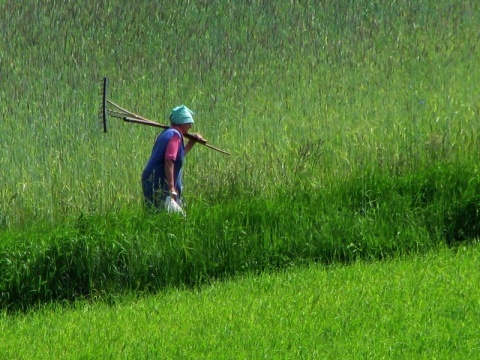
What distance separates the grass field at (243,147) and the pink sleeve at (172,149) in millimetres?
456

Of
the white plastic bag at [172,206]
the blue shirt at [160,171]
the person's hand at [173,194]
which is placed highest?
the blue shirt at [160,171]

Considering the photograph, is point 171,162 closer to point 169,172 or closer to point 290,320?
point 169,172

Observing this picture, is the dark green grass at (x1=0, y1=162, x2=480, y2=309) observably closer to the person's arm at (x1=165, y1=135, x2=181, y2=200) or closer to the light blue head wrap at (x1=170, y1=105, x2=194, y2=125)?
the person's arm at (x1=165, y1=135, x2=181, y2=200)

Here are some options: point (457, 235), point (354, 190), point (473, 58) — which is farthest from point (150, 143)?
point (473, 58)

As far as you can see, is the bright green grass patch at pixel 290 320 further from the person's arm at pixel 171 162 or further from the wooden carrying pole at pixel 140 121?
the wooden carrying pole at pixel 140 121

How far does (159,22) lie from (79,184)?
5.04 metres

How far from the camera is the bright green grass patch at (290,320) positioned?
6438 mm

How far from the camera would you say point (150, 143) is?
10.8 m

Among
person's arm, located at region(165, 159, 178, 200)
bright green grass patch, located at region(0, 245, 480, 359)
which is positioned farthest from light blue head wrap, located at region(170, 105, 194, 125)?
bright green grass patch, located at region(0, 245, 480, 359)

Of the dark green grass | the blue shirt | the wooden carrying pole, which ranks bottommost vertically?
the dark green grass

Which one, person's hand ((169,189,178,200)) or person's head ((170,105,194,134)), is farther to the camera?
person's head ((170,105,194,134))

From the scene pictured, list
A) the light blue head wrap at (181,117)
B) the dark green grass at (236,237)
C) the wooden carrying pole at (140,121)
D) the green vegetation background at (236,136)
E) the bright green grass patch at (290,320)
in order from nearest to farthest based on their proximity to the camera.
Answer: the bright green grass patch at (290,320)
the dark green grass at (236,237)
the green vegetation background at (236,136)
the light blue head wrap at (181,117)
the wooden carrying pole at (140,121)

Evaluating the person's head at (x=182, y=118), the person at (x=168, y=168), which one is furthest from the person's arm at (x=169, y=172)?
the person's head at (x=182, y=118)

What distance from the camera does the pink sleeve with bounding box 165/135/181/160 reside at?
29.5 feet
